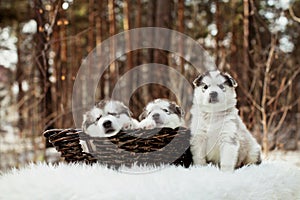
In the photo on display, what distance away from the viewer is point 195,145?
1.88 metres

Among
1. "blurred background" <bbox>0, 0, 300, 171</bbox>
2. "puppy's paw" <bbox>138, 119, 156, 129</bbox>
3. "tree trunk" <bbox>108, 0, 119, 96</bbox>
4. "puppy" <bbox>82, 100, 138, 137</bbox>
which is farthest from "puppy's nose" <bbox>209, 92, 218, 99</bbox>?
"tree trunk" <bbox>108, 0, 119, 96</bbox>

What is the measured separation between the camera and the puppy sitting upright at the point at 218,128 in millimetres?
1833

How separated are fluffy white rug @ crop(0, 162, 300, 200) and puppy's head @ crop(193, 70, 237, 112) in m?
0.29

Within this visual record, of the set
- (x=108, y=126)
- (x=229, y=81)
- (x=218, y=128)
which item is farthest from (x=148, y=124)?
(x=229, y=81)

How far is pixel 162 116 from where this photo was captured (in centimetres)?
196

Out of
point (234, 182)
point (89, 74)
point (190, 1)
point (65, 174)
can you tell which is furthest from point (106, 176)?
point (190, 1)

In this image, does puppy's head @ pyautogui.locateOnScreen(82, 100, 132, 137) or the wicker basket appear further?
puppy's head @ pyautogui.locateOnScreen(82, 100, 132, 137)

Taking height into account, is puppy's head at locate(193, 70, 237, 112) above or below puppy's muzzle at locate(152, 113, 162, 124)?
above

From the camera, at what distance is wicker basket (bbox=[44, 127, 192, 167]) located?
1.71m

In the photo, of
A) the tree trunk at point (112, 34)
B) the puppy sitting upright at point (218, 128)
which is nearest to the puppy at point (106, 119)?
the puppy sitting upright at point (218, 128)

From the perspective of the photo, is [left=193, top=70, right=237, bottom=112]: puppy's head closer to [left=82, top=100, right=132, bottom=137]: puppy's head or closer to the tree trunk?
[left=82, top=100, right=132, bottom=137]: puppy's head

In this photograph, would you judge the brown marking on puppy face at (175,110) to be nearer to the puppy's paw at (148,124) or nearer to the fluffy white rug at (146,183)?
the puppy's paw at (148,124)

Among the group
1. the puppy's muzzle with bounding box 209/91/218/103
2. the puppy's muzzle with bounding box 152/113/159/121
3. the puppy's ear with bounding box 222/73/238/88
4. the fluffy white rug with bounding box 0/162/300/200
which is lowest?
the fluffy white rug with bounding box 0/162/300/200

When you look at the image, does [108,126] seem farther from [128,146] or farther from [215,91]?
[215,91]
